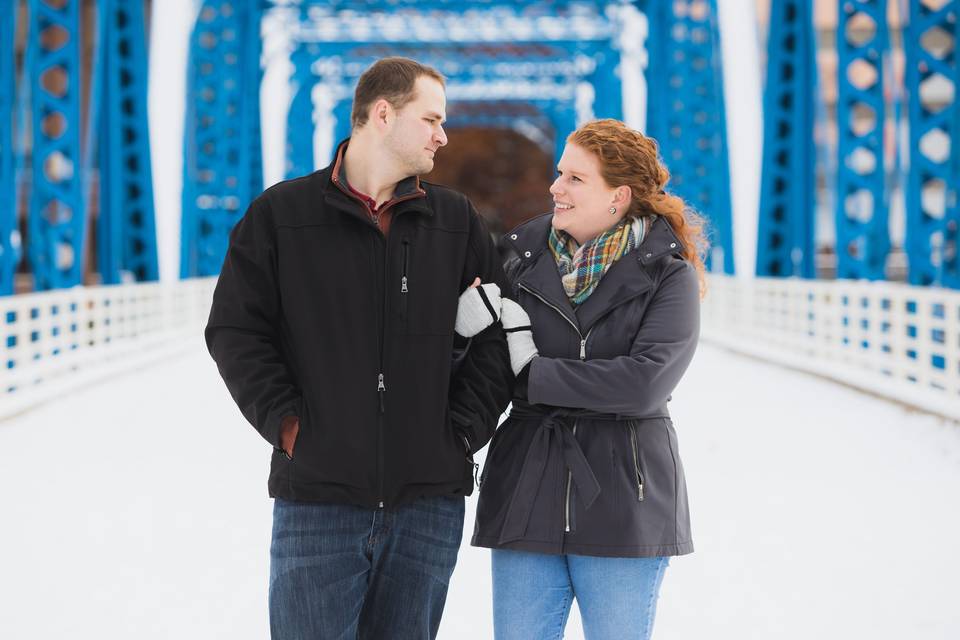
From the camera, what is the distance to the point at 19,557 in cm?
506

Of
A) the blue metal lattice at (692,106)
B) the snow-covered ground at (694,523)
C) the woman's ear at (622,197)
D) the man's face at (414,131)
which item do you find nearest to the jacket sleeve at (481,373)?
the man's face at (414,131)

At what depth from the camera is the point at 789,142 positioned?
1511cm

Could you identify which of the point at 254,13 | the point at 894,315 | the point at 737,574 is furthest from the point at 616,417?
the point at 254,13

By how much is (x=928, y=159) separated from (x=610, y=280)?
28.3 feet

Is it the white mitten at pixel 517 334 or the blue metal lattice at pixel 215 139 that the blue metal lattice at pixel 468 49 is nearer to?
the blue metal lattice at pixel 215 139

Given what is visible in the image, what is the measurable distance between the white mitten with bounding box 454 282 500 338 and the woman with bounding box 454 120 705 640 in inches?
0.5

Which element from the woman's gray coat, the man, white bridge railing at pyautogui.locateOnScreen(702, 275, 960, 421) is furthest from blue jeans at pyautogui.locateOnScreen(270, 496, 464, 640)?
white bridge railing at pyautogui.locateOnScreen(702, 275, 960, 421)

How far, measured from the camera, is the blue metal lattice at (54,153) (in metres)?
11.7

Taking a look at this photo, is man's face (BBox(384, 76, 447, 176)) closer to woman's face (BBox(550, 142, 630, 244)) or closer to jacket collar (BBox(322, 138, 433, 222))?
jacket collar (BBox(322, 138, 433, 222))

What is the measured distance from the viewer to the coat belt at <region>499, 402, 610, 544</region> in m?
2.60

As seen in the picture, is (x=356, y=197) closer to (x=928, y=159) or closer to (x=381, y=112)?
(x=381, y=112)

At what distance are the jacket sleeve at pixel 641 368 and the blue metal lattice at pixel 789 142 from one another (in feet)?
40.3

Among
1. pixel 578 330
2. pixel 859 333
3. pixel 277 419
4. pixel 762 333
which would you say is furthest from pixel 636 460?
pixel 762 333

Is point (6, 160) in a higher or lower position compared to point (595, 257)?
higher
